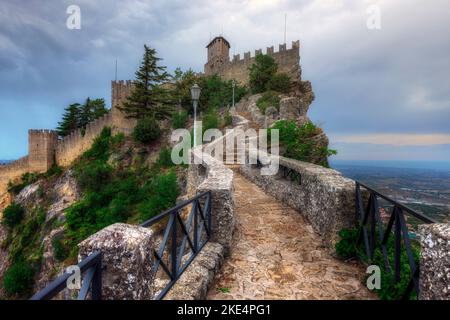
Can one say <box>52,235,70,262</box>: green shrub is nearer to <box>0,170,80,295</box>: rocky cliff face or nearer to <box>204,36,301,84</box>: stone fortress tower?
<box>0,170,80,295</box>: rocky cliff face

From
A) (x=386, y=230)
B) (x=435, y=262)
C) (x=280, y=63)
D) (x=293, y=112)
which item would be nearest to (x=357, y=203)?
(x=386, y=230)

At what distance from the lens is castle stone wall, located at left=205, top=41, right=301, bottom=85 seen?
3647 cm

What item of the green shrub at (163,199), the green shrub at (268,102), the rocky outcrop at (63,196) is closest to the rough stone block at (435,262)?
the green shrub at (163,199)

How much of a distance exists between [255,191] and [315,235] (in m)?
4.09

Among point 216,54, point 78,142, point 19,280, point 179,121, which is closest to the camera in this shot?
point 19,280

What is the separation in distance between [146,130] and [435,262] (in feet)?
82.4

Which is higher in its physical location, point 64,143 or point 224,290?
point 64,143

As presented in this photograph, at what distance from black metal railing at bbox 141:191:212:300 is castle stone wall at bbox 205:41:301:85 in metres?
33.5

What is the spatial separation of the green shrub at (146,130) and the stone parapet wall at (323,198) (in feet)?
65.6

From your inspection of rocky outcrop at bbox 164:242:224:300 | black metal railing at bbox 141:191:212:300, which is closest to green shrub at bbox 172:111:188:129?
black metal railing at bbox 141:191:212:300

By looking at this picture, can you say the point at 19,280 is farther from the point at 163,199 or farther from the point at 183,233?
the point at 183,233

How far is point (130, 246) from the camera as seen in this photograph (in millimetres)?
1980

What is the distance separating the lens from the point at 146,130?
81.4 feet
